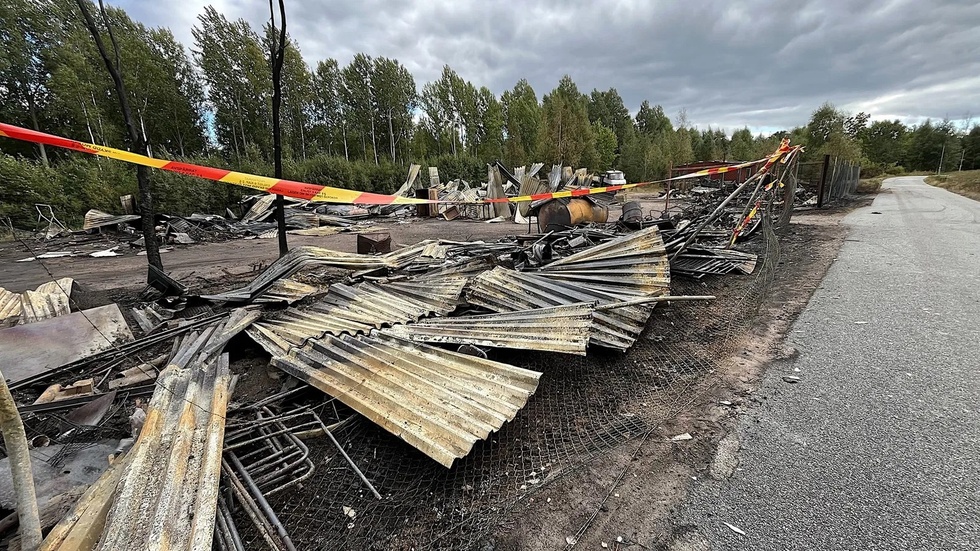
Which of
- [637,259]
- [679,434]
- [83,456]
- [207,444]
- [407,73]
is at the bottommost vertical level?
[679,434]

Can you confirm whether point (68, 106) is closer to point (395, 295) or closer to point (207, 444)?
point (395, 295)

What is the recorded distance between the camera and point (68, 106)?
65.9 feet

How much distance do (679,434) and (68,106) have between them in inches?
1227

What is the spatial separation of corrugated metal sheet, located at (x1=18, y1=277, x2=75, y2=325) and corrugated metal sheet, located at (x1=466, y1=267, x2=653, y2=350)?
5011 millimetres

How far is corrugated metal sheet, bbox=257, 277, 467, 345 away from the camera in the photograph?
382 cm

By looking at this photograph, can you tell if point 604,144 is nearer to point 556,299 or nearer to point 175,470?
point 556,299

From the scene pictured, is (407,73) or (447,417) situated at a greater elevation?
(407,73)

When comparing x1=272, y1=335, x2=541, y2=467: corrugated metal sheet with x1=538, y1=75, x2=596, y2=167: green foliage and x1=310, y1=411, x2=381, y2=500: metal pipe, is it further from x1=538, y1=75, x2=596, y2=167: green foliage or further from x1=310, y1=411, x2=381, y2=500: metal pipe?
x1=538, y1=75, x2=596, y2=167: green foliage

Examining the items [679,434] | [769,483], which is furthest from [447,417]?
[769,483]

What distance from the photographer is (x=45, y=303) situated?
15.6 ft

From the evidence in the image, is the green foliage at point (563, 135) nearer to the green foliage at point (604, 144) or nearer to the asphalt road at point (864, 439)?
the green foliage at point (604, 144)

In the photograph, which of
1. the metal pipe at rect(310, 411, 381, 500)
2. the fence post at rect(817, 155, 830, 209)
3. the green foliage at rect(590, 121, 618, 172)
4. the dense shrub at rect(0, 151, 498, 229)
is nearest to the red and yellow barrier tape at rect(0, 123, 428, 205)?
the metal pipe at rect(310, 411, 381, 500)

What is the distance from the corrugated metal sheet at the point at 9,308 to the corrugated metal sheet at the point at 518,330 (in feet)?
14.7

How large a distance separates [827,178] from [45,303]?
22.4 meters
